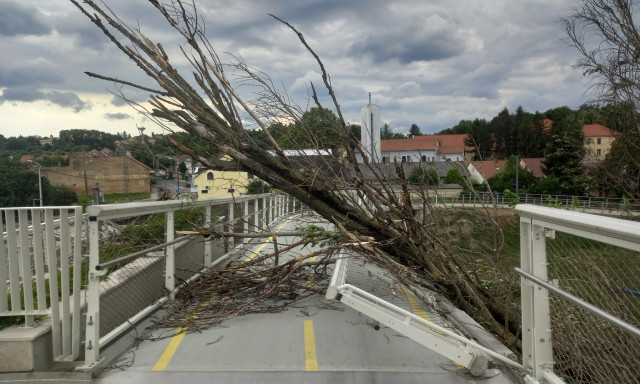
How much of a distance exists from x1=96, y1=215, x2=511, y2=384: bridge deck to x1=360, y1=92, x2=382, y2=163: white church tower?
1870mm

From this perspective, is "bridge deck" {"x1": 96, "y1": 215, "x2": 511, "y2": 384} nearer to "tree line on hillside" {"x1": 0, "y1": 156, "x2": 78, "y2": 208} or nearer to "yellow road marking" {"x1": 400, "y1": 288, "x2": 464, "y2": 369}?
"yellow road marking" {"x1": 400, "y1": 288, "x2": 464, "y2": 369}

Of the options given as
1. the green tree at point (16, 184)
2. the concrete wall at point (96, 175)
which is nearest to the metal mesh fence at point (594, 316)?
the green tree at point (16, 184)

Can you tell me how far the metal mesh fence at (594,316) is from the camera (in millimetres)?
2707

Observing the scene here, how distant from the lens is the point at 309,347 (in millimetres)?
3904

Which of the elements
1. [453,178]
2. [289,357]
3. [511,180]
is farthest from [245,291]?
[511,180]

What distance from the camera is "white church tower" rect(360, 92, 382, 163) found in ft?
17.2

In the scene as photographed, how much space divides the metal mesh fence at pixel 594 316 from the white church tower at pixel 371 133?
90.8 inches

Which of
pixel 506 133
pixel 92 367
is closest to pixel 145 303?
pixel 92 367

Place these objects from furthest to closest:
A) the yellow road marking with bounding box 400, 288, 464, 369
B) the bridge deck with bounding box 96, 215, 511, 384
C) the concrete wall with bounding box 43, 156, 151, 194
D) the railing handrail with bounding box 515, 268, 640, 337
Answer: the concrete wall with bounding box 43, 156, 151, 194 < the yellow road marking with bounding box 400, 288, 464, 369 < the bridge deck with bounding box 96, 215, 511, 384 < the railing handrail with bounding box 515, 268, 640, 337

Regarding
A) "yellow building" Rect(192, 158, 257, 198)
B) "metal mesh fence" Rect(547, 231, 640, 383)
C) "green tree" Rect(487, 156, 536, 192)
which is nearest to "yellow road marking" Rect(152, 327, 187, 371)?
"yellow building" Rect(192, 158, 257, 198)

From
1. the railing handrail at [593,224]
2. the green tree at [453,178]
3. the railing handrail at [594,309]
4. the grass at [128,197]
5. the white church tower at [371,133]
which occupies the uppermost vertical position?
the white church tower at [371,133]

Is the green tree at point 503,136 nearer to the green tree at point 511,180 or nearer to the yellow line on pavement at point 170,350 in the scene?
the green tree at point 511,180

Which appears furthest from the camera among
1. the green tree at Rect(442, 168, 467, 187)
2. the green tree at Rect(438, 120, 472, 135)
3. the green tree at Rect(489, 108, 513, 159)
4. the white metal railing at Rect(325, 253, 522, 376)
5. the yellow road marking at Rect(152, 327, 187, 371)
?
the green tree at Rect(438, 120, 472, 135)

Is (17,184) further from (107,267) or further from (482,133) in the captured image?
(482,133)
